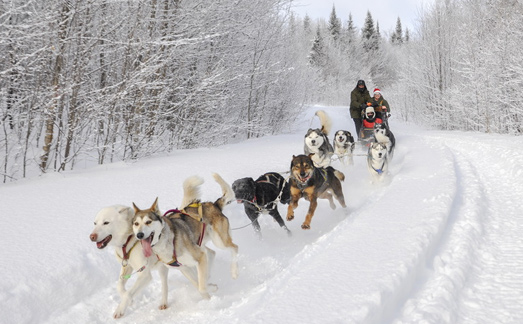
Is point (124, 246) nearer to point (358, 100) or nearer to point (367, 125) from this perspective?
point (367, 125)

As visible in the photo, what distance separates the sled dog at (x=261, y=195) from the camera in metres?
4.17

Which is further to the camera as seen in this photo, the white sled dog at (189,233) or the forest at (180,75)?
the forest at (180,75)

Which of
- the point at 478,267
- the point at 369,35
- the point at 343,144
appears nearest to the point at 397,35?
the point at 369,35

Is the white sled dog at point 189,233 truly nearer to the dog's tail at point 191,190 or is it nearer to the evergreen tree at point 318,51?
the dog's tail at point 191,190

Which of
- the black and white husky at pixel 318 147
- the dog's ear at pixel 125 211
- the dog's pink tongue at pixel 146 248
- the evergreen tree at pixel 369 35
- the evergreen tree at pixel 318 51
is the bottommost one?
the dog's pink tongue at pixel 146 248

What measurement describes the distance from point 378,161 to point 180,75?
520cm

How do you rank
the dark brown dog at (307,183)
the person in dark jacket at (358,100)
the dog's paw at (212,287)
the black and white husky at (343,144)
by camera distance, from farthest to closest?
the person in dark jacket at (358,100), the black and white husky at (343,144), the dark brown dog at (307,183), the dog's paw at (212,287)

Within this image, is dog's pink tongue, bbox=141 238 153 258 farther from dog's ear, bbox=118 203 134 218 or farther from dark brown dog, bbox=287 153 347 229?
dark brown dog, bbox=287 153 347 229

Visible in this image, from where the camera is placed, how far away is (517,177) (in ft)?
17.8

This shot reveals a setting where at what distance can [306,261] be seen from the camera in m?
3.07

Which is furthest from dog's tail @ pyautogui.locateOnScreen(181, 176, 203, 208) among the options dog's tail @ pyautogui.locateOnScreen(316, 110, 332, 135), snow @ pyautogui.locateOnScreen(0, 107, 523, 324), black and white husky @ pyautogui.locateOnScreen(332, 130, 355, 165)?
black and white husky @ pyautogui.locateOnScreen(332, 130, 355, 165)

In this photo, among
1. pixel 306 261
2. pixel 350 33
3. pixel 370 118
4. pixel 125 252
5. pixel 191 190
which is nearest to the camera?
pixel 125 252

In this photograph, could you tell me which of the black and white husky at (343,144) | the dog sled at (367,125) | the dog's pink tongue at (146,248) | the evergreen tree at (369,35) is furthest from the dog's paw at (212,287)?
the evergreen tree at (369,35)

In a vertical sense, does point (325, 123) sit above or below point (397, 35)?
below
